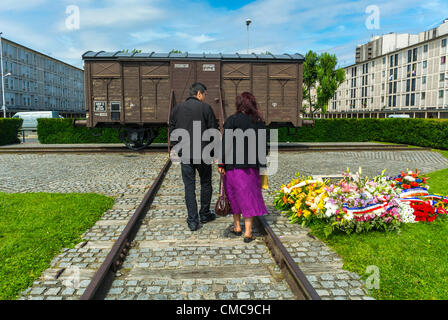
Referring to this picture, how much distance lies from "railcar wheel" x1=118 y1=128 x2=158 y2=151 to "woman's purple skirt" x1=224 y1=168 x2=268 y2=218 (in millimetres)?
10894

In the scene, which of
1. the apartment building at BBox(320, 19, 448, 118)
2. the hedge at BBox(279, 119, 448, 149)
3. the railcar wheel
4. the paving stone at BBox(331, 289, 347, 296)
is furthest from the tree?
the paving stone at BBox(331, 289, 347, 296)

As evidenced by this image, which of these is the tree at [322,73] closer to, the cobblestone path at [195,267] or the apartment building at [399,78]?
the apartment building at [399,78]

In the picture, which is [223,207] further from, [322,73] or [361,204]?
[322,73]

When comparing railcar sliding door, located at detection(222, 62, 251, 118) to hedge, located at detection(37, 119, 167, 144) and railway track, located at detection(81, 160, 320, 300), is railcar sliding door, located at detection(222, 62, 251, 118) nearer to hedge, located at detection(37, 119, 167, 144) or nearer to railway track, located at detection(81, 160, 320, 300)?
hedge, located at detection(37, 119, 167, 144)

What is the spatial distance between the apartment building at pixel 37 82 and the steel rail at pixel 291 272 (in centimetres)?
6674

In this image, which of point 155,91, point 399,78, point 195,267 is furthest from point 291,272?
point 399,78

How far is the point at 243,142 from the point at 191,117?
3.46ft

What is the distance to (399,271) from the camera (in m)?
3.50

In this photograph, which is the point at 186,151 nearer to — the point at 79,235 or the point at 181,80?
the point at 79,235

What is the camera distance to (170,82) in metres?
13.6

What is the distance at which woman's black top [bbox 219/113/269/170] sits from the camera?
439cm

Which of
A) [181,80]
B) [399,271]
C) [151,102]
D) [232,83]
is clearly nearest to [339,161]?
[232,83]

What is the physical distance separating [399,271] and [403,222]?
1848 mm

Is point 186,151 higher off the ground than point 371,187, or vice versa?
point 186,151
